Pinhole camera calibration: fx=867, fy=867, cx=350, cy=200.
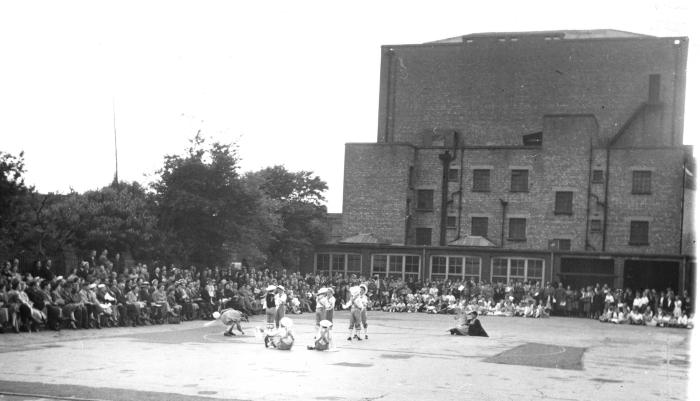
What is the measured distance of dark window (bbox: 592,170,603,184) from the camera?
198 ft

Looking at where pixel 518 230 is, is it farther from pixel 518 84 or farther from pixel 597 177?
pixel 518 84

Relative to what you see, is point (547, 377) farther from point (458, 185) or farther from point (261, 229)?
point (458, 185)

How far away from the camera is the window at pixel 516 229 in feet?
206

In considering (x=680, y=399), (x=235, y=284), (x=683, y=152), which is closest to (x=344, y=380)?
(x=680, y=399)

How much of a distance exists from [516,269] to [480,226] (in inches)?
353

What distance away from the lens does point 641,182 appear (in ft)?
195

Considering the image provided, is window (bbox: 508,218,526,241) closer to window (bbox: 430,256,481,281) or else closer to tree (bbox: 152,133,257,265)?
window (bbox: 430,256,481,281)

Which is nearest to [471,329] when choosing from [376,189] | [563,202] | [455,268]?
[455,268]

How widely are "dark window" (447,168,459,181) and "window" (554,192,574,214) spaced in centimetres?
756

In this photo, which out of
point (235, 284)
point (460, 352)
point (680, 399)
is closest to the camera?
point (680, 399)

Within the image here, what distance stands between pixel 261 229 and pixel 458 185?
50.6 ft

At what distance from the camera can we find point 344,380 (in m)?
16.0

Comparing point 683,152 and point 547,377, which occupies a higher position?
point 683,152

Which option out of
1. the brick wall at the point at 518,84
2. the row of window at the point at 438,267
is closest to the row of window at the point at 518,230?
the row of window at the point at 438,267
